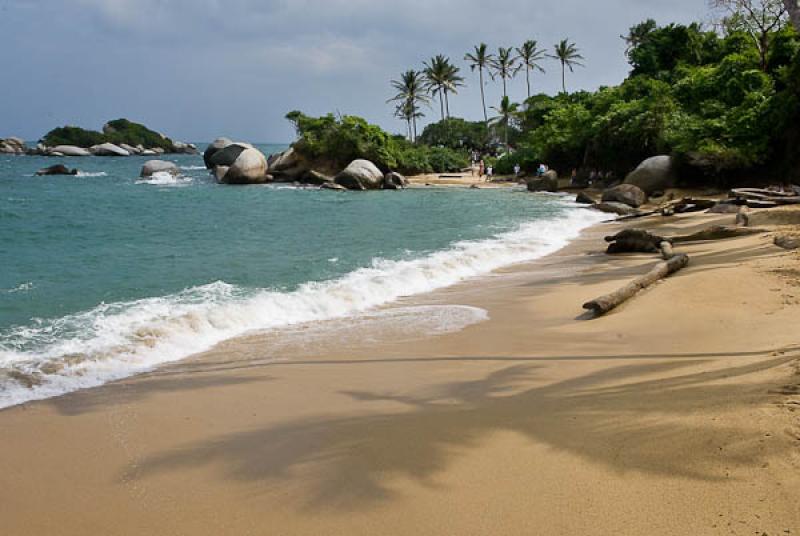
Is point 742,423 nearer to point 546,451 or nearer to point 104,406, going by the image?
point 546,451

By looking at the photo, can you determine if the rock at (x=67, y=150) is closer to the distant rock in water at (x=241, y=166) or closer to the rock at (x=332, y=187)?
the distant rock in water at (x=241, y=166)

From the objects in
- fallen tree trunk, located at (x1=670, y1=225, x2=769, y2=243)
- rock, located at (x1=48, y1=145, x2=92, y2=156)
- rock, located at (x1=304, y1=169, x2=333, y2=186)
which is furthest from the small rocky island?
fallen tree trunk, located at (x1=670, y1=225, x2=769, y2=243)

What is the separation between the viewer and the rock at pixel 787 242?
10.8 m

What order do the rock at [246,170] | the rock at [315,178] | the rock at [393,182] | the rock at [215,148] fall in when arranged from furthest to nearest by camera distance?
the rock at [215,148], the rock at [246,170], the rock at [315,178], the rock at [393,182]

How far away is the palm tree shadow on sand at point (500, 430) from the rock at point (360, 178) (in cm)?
3806

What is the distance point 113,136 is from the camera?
4656 inches

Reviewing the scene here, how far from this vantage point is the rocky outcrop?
361 feet

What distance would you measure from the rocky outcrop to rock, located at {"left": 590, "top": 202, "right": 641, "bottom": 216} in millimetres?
115711

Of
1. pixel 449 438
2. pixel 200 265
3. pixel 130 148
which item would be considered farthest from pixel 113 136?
pixel 449 438

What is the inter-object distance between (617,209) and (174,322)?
2034cm

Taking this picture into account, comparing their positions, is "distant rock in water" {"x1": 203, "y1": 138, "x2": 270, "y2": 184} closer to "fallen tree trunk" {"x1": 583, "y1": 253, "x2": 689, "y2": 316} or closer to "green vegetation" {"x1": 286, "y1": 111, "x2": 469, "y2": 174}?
"green vegetation" {"x1": 286, "y1": 111, "x2": 469, "y2": 174}

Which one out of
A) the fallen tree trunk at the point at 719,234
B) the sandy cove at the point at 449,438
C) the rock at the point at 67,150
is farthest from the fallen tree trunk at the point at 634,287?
the rock at the point at 67,150

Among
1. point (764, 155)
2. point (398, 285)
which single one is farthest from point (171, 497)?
point (764, 155)

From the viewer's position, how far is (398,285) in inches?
472
